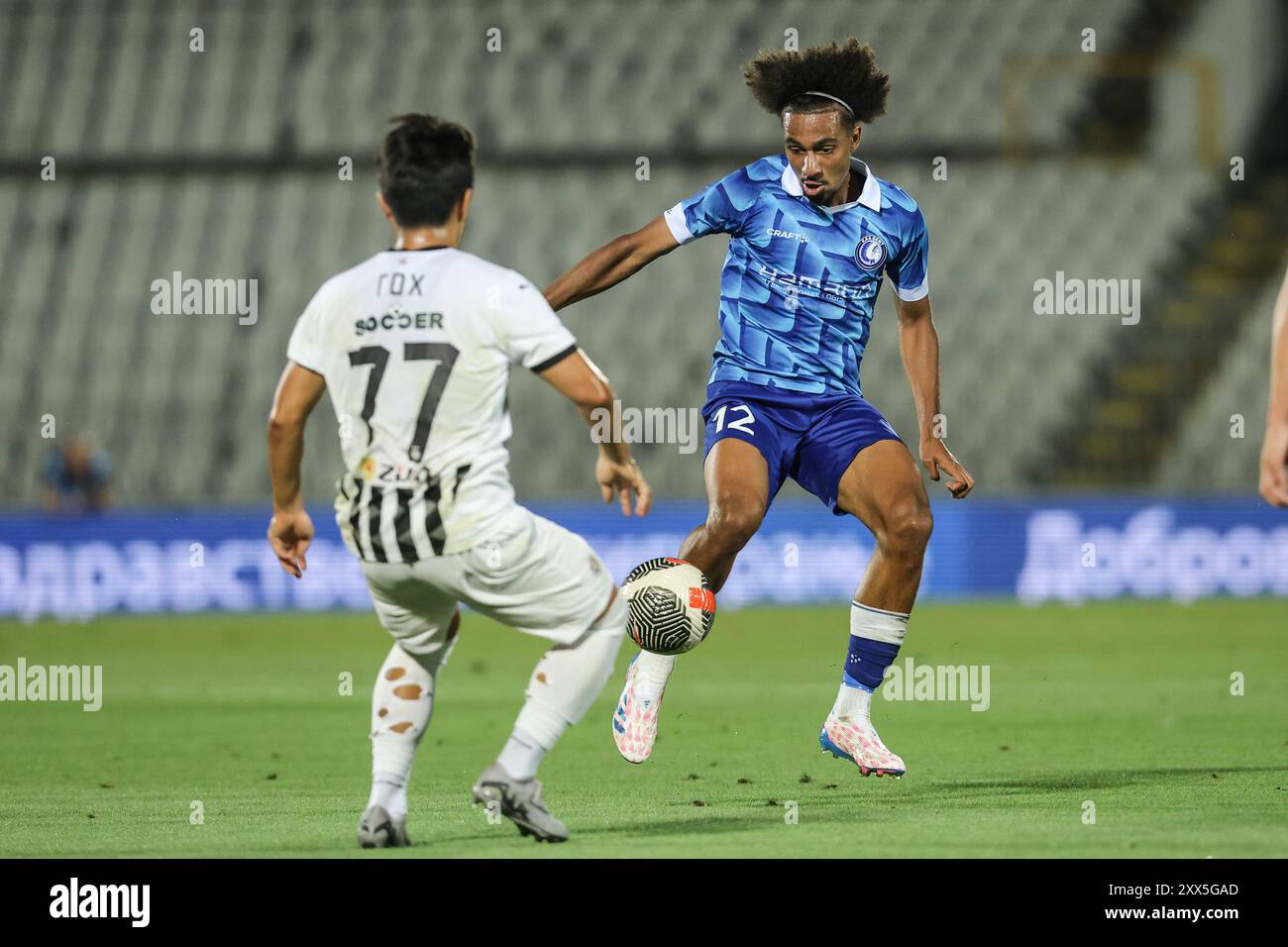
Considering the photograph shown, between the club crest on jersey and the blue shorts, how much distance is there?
514 mm

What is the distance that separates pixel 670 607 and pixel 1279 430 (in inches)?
96.8

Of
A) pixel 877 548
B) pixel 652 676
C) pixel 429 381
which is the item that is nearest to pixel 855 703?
pixel 877 548

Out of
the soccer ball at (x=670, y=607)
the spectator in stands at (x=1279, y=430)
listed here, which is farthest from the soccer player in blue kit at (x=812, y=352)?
the spectator in stands at (x=1279, y=430)

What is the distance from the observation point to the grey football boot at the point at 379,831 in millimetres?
5512

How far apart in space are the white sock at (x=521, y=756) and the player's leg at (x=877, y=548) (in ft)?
6.46

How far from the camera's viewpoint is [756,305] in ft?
24.7

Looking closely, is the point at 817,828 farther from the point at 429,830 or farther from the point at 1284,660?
the point at 1284,660

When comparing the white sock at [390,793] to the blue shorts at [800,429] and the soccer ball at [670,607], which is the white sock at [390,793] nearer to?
the soccer ball at [670,607]

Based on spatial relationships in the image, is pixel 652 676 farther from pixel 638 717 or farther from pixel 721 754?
pixel 721 754

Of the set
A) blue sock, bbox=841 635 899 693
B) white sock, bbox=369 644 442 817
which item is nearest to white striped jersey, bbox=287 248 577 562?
white sock, bbox=369 644 442 817

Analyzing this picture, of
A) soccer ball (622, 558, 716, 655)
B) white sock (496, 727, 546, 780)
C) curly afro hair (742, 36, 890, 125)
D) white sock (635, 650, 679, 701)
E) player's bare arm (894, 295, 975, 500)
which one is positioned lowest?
white sock (496, 727, 546, 780)

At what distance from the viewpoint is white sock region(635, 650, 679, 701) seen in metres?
7.20

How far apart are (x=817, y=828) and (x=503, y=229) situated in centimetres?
1743

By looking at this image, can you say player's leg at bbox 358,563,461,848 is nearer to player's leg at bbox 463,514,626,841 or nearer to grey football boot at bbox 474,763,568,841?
player's leg at bbox 463,514,626,841
